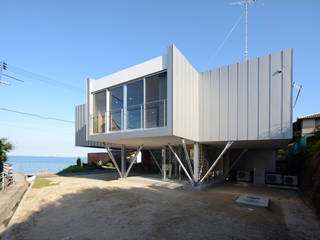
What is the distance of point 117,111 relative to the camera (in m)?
8.69

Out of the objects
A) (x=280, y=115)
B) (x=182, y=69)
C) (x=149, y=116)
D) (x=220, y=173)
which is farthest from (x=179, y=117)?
(x=220, y=173)

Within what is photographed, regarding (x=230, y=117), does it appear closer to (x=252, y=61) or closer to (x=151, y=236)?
(x=252, y=61)

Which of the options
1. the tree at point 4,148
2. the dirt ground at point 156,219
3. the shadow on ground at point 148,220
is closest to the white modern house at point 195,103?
the dirt ground at point 156,219

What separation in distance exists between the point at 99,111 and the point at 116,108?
4.60 ft

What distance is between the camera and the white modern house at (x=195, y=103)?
7039 mm

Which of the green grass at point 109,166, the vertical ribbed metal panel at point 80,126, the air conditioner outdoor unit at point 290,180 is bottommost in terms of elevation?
the green grass at point 109,166

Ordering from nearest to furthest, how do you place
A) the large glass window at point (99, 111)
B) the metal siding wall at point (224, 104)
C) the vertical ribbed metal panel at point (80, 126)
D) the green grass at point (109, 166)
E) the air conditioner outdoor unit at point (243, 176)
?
the metal siding wall at point (224, 104)
the large glass window at point (99, 111)
the air conditioner outdoor unit at point (243, 176)
the vertical ribbed metal panel at point (80, 126)
the green grass at point (109, 166)

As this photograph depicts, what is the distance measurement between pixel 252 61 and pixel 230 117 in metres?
2.59

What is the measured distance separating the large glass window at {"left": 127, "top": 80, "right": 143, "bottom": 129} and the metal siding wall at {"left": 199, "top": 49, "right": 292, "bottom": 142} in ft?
10.1

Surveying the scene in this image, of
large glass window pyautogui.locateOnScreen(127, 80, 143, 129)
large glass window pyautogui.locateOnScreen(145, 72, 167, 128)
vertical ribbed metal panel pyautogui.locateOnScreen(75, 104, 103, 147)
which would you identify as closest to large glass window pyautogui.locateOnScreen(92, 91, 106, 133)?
large glass window pyautogui.locateOnScreen(127, 80, 143, 129)

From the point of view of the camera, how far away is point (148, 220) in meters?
4.52

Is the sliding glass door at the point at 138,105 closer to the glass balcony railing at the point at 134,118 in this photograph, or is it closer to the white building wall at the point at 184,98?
the glass balcony railing at the point at 134,118

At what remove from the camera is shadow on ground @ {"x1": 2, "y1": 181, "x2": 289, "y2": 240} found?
3.76m

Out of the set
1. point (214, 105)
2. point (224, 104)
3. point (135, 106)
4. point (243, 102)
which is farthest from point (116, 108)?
point (243, 102)
